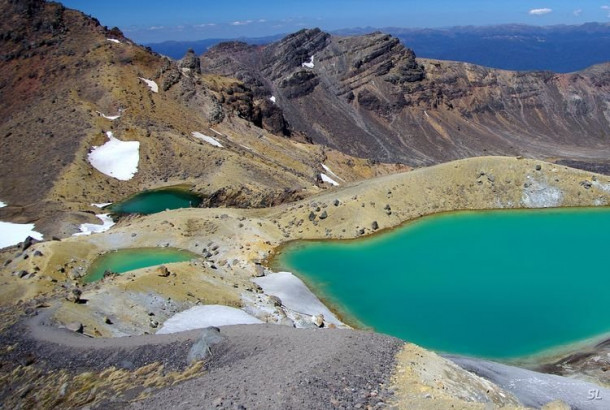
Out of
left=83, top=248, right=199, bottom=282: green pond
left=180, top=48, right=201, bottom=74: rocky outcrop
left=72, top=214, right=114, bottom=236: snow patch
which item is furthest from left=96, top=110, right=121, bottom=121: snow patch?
left=83, top=248, right=199, bottom=282: green pond

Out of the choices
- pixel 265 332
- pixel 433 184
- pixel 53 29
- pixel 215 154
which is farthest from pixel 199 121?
pixel 265 332

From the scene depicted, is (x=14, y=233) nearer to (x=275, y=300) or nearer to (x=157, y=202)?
(x=157, y=202)

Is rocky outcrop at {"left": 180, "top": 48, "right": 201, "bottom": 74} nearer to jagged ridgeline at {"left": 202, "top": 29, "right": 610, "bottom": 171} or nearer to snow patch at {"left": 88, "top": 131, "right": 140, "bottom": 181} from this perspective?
snow patch at {"left": 88, "top": 131, "right": 140, "bottom": 181}

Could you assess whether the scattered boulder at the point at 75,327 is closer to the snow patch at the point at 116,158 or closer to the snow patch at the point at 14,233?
the snow patch at the point at 14,233

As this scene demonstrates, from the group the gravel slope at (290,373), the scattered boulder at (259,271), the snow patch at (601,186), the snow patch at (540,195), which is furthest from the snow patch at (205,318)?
the snow patch at (601,186)

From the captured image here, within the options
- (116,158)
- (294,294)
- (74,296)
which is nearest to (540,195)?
(294,294)
